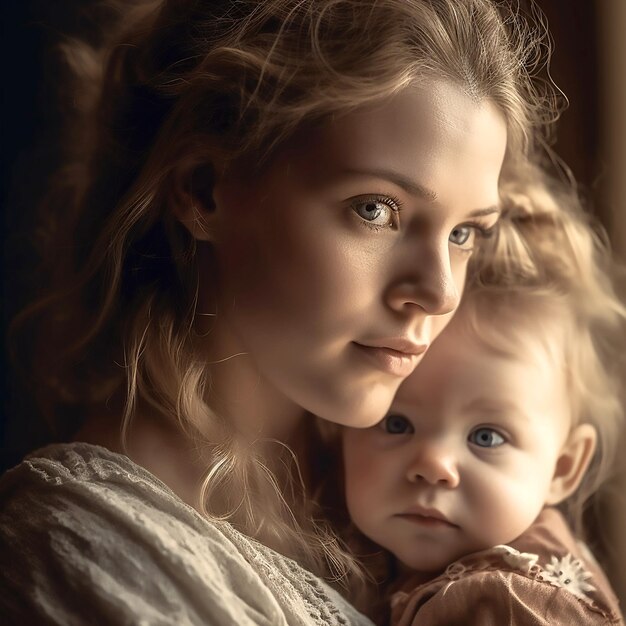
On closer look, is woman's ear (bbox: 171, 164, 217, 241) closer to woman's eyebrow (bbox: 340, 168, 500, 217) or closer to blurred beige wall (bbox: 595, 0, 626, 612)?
woman's eyebrow (bbox: 340, 168, 500, 217)

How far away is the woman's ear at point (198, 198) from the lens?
116 centimetres

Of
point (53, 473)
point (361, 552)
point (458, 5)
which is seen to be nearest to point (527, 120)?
point (458, 5)

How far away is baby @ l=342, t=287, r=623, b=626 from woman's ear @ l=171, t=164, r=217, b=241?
1.19ft

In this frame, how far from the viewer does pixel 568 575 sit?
1.18 metres

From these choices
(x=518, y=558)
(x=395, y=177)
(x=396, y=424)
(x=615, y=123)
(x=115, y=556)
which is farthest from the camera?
(x=615, y=123)

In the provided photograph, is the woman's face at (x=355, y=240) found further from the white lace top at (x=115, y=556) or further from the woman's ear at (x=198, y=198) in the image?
the white lace top at (x=115, y=556)

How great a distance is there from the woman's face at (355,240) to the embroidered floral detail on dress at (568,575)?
31cm

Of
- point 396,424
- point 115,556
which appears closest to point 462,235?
point 396,424

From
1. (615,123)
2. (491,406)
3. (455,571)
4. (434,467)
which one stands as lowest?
(455,571)

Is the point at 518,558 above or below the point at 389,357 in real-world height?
below

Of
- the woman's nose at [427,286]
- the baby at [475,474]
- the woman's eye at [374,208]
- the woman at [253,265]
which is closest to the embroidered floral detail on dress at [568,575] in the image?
the baby at [475,474]

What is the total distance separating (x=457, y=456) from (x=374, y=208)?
0.37 m

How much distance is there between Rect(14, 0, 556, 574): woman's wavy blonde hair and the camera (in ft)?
3.55

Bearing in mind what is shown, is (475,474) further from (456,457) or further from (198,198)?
(198,198)
